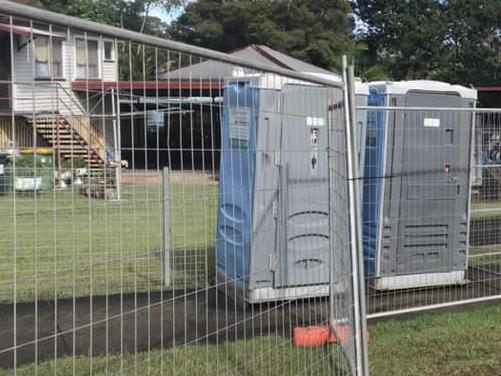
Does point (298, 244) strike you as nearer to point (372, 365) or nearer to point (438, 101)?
point (372, 365)

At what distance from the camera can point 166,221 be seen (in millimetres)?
5059

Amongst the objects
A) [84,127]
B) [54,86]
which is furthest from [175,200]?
[54,86]

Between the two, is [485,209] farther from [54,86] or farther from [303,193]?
[54,86]

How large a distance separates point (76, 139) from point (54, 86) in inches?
19.8

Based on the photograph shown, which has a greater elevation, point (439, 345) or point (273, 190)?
point (273, 190)

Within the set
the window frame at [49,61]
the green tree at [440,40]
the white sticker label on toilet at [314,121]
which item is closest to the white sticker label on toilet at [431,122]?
the white sticker label on toilet at [314,121]

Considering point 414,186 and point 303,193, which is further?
point 414,186

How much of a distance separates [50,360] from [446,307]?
3.89 m

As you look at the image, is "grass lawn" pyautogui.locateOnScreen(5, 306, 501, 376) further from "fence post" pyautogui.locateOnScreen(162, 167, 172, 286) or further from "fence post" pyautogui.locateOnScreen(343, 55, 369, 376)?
"fence post" pyautogui.locateOnScreen(162, 167, 172, 286)

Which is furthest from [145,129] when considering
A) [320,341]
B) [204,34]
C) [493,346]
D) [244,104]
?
[204,34]

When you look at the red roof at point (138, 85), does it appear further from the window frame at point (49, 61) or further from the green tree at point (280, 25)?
the green tree at point (280, 25)

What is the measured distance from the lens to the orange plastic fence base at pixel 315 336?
5.14 meters

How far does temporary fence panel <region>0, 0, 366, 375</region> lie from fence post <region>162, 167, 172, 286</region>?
2 cm

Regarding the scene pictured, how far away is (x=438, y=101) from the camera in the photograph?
7434mm
